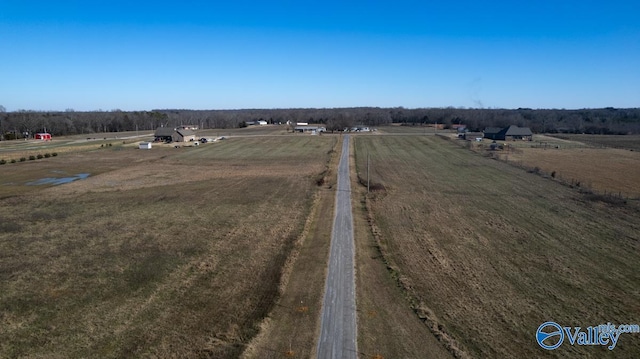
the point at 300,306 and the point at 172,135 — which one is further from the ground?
the point at 172,135

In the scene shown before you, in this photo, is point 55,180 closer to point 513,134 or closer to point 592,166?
point 592,166

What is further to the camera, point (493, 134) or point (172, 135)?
point (493, 134)

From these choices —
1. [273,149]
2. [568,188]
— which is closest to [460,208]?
[568,188]

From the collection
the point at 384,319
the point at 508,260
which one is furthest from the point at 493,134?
the point at 384,319

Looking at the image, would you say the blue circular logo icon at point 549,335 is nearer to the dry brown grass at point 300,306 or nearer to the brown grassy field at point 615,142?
the dry brown grass at point 300,306

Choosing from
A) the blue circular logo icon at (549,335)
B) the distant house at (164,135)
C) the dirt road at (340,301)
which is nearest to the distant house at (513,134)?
the distant house at (164,135)

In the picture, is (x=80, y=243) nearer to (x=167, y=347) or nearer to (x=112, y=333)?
(x=112, y=333)

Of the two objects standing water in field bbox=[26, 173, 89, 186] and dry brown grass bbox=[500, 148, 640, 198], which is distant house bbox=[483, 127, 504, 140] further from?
standing water in field bbox=[26, 173, 89, 186]
